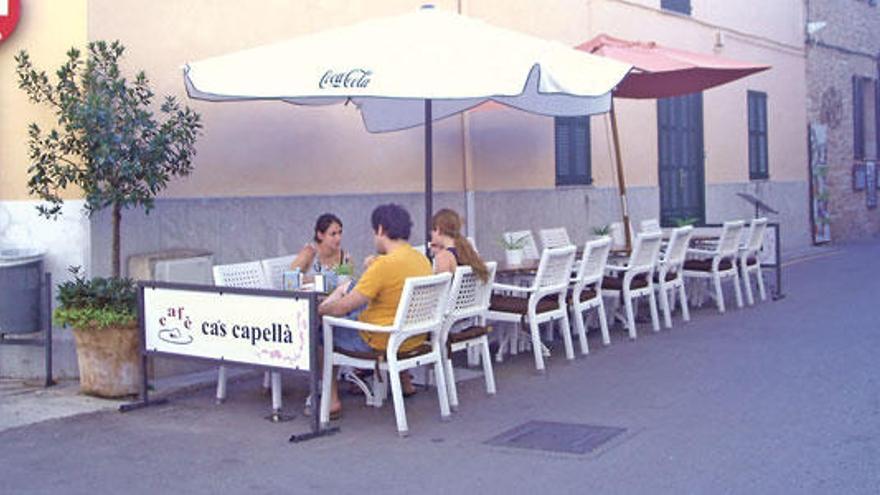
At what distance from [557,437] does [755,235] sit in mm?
6823

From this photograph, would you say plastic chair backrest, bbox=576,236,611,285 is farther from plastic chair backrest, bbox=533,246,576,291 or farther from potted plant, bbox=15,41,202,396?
potted plant, bbox=15,41,202,396

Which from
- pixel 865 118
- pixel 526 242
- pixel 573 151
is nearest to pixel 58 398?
pixel 526 242

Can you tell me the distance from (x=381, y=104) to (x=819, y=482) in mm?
5784

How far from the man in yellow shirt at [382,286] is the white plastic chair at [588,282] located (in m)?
2.56

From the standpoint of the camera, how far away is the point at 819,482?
18.4ft

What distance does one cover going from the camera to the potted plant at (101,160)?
A: 7.89 m

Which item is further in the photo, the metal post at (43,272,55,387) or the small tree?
the metal post at (43,272,55,387)

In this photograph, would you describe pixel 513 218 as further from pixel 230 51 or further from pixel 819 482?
pixel 819 482

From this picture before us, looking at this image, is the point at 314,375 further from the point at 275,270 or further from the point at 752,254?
the point at 752,254

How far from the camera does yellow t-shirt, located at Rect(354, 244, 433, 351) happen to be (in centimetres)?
695

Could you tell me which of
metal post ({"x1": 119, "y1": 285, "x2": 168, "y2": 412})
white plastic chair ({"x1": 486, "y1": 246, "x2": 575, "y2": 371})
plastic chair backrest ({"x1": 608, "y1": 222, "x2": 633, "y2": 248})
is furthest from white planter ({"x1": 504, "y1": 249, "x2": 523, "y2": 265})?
metal post ({"x1": 119, "y1": 285, "x2": 168, "y2": 412})

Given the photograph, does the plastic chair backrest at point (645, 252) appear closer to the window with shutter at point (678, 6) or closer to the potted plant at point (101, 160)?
the potted plant at point (101, 160)

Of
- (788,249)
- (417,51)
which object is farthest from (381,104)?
(788,249)

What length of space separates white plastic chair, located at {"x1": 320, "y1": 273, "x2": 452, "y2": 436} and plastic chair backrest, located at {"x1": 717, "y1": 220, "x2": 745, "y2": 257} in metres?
5.60
